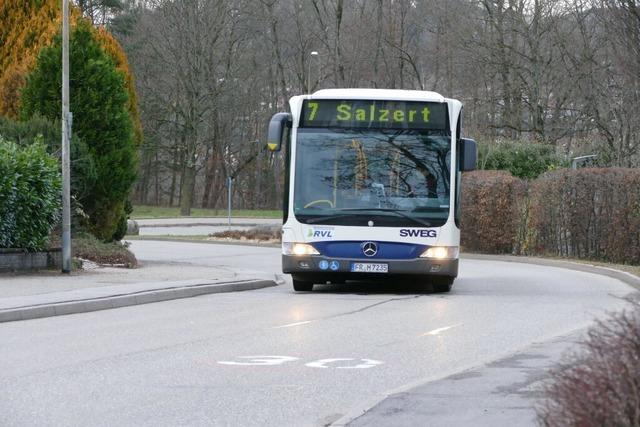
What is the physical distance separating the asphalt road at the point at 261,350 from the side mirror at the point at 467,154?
2136 millimetres

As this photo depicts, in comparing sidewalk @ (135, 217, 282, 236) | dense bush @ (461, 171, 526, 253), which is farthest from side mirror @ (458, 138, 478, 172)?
sidewalk @ (135, 217, 282, 236)

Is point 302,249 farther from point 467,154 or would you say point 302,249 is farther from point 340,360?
point 340,360

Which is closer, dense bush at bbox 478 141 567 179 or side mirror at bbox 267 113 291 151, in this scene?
side mirror at bbox 267 113 291 151

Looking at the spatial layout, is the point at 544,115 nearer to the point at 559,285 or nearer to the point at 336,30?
the point at 336,30

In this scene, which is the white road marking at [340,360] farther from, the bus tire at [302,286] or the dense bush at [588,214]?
the dense bush at [588,214]

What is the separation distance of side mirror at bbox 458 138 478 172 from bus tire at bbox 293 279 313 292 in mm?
3369

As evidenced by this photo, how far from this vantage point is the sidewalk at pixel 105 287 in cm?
1742

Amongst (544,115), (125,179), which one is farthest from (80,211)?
(544,115)

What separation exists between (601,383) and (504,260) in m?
30.0

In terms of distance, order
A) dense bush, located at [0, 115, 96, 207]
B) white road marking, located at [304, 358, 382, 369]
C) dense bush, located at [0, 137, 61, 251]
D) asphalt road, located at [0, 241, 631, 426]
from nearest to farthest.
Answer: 1. asphalt road, located at [0, 241, 631, 426]
2. white road marking, located at [304, 358, 382, 369]
3. dense bush, located at [0, 137, 61, 251]
4. dense bush, located at [0, 115, 96, 207]

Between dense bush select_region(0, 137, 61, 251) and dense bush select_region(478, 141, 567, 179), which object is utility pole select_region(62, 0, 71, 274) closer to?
dense bush select_region(0, 137, 61, 251)

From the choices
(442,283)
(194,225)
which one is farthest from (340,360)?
(194,225)

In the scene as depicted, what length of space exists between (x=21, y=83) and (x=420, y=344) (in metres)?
18.9

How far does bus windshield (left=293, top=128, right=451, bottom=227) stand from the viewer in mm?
20828
